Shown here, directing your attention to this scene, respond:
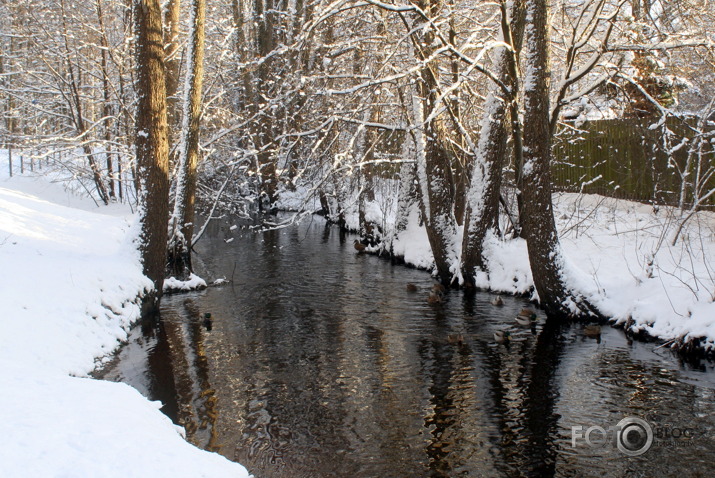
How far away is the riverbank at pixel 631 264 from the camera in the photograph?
8.93 meters

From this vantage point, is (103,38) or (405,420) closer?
(405,420)

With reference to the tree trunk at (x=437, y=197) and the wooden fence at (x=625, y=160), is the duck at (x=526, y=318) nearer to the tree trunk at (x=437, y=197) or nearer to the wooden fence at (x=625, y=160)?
the tree trunk at (x=437, y=197)

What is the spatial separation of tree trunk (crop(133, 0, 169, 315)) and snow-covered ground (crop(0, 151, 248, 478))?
345mm

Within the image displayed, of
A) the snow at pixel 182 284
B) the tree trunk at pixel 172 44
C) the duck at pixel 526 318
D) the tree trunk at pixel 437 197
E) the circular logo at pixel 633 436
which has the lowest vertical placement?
the circular logo at pixel 633 436

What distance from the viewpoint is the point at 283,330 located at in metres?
10.2

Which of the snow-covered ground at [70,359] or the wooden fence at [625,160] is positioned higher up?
the wooden fence at [625,160]

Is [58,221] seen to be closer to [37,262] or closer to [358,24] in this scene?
[37,262]

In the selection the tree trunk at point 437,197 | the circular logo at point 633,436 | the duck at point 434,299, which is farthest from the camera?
the tree trunk at point 437,197

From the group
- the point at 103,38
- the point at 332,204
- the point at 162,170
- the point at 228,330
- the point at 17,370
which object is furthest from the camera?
the point at 332,204

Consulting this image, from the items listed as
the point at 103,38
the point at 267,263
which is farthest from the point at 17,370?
the point at 103,38

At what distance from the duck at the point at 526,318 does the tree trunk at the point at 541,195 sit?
23.5 inches

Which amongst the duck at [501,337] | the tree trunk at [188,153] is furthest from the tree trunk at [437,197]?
the tree trunk at [188,153]

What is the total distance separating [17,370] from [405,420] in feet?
13.4

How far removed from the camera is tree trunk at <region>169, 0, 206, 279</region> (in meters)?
13.2
